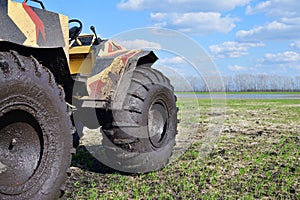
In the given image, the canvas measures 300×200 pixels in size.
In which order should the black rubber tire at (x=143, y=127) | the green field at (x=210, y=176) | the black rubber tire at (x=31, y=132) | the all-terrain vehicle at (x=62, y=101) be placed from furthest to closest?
the black rubber tire at (x=143, y=127)
the green field at (x=210, y=176)
the all-terrain vehicle at (x=62, y=101)
the black rubber tire at (x=31, y=132)

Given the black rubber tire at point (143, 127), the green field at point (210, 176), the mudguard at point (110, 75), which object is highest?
the mudguard at point (110, 75)

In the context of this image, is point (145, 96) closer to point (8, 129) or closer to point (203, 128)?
point (8, 129)

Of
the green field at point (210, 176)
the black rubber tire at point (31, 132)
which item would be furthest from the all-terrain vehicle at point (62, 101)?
the green field at point (210, 176)

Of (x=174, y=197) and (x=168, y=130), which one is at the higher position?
(x=168, y=130)

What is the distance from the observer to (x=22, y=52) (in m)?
3.86

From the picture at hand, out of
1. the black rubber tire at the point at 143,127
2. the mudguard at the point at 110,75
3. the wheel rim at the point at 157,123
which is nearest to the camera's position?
the mudguard at the point at 110,75

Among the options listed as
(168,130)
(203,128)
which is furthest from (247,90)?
(168,130)

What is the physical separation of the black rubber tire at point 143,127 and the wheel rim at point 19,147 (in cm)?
149

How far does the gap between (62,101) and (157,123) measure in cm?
209

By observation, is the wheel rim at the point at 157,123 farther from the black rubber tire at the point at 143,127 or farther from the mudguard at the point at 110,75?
the mudguard at the point at 110,75

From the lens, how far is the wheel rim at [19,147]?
11.1 ft

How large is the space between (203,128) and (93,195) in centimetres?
674

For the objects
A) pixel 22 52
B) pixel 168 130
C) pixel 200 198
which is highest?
pixel 22 52

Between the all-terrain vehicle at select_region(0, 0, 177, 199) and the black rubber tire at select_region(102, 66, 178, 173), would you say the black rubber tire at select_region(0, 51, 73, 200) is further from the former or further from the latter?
the black rubber tire at select_region(102, 66, 178, 173)
